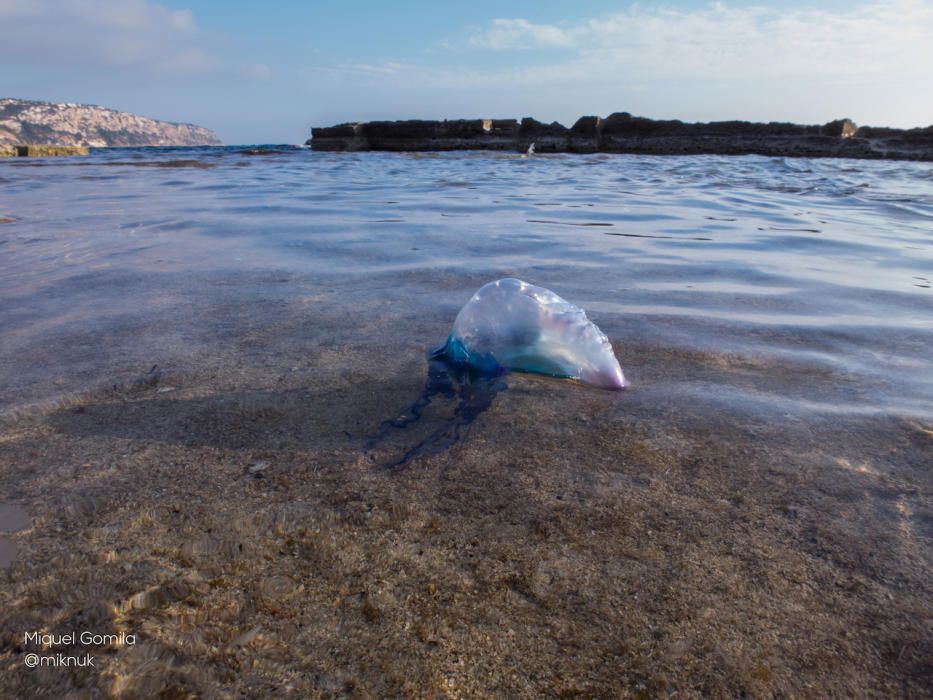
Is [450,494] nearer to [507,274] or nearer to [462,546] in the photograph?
[462,546]

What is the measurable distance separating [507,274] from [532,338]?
1.32 metres

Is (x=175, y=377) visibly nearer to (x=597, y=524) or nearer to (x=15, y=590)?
(x=15, y=590)

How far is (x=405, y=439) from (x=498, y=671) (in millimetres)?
664

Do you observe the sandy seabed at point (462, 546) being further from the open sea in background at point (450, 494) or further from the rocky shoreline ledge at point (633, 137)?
the rocky shoreline ledge at point (633, 137)

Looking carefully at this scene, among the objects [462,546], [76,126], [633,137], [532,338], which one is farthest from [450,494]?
[76,126]

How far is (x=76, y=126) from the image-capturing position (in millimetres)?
100625

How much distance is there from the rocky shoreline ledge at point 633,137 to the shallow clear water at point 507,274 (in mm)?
17111

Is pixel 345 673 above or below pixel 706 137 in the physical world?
below

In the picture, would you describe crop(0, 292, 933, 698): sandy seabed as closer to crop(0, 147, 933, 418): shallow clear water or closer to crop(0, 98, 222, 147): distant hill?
crop(0, 147, 933, 418): shallow clear water

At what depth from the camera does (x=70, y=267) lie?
9.83 feet

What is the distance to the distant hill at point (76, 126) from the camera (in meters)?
76.9

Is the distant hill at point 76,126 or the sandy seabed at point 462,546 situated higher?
the distant hill at point 76,126

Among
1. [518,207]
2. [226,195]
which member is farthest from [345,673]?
[226,195]

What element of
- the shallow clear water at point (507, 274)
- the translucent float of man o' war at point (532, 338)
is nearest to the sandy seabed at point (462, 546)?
the translucent float of man o' war at point (532, 338)
